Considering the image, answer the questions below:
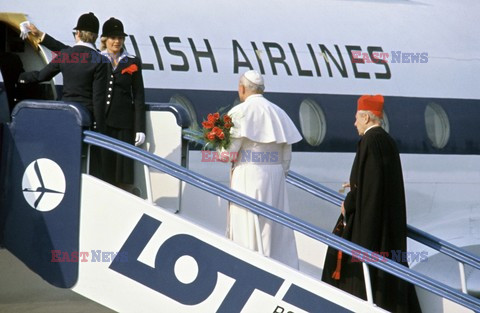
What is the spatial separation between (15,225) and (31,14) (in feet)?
10.2

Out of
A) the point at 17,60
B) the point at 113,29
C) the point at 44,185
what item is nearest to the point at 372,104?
the point at 113,29

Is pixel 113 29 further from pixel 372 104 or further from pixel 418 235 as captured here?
pixel 418 235

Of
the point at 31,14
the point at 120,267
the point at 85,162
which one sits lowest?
the point at 120,267

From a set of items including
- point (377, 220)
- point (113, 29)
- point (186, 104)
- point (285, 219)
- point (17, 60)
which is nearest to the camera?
point (285, 219)

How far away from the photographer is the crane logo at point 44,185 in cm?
578

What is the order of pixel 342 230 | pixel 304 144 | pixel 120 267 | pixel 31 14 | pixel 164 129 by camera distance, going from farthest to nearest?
pixel 304 144, pixel 31 14, pixel 164 129, pixel 342 230, pixel 120 267

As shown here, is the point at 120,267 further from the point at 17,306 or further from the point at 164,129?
the point at 17,306

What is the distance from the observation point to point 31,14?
8.42m

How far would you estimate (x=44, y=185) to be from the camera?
5.80 meters

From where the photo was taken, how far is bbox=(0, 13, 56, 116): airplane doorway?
796cm

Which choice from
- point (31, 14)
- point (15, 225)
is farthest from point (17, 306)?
point (15, 225)

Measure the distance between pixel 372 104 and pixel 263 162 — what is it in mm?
869

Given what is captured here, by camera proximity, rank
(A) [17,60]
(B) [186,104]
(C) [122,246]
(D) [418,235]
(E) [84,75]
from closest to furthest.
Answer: (C) [122,246], (E) [84,75], (D) [418,235], (A) [17,60], (B) [186,104]

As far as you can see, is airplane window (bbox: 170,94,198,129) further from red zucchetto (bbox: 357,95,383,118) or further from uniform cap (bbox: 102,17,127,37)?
red zucchetto (bbox: 357,95,383,118)
